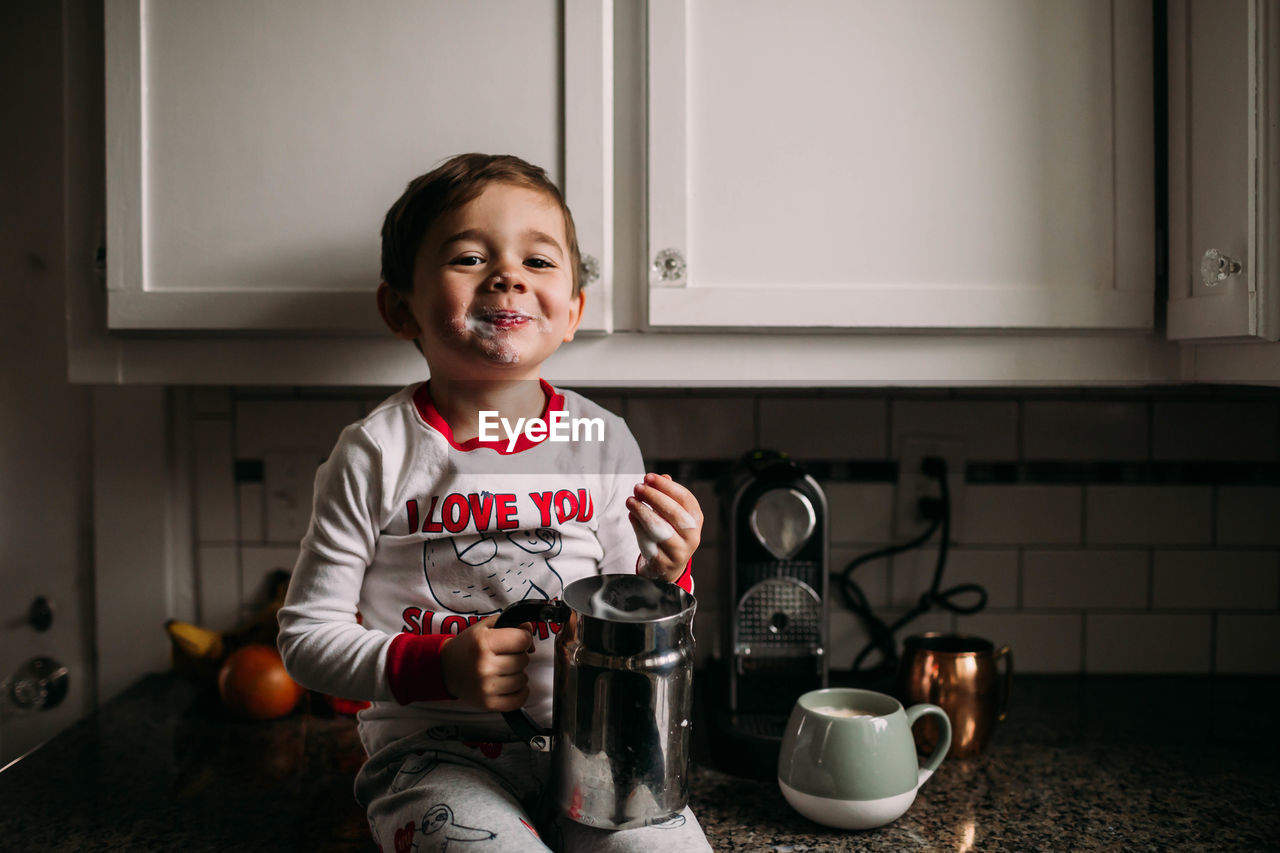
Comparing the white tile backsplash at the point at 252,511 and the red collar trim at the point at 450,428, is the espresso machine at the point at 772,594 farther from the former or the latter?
the white tile backsplash at the point at 252,511

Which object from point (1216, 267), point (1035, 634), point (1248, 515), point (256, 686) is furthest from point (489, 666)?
point (1248, 515)

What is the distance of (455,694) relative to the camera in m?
0.69

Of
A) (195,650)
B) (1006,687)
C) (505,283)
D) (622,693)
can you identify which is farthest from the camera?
(195,650)

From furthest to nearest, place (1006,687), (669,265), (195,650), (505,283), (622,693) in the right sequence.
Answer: (195,650) → (1006,687) → (669,265) → (505,283) → (622,693)

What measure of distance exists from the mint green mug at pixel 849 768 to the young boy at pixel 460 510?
181 millimetres

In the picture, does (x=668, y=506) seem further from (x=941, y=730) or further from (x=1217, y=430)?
(x=1217, y=430)

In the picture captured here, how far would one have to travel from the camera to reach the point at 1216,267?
0.80 metres

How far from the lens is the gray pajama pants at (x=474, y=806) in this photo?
0.66 m

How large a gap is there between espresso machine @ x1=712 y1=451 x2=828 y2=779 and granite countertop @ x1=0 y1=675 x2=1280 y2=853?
8cm

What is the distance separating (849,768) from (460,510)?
40 centimetres

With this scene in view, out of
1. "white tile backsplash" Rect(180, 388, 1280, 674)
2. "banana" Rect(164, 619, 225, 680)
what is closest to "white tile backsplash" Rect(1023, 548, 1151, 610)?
"white tile backsplash" Rect(180, 388, 1280, 674)

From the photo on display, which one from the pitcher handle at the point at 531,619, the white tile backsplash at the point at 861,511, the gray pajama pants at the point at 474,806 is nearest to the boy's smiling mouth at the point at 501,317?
the pitcher handle at the point at 531,619

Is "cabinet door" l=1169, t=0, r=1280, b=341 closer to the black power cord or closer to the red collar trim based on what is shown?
the black power cord

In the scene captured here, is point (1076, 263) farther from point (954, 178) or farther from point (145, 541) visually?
point (145, 541)
